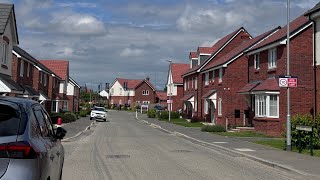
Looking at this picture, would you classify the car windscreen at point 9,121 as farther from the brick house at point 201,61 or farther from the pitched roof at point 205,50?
the pitched roof at point 205,50

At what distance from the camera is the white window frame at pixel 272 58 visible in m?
30.5

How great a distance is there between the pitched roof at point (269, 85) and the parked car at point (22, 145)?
24.5 meters

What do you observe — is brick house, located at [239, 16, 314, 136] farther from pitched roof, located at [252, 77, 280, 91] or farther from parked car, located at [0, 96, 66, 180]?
parked car, located at [0, 96, 66, 180]

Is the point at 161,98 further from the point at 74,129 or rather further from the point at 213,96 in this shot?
the point at 74,129

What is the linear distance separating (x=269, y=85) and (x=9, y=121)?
1022 inches

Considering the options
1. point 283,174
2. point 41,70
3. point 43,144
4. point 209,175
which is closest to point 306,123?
point 283,174

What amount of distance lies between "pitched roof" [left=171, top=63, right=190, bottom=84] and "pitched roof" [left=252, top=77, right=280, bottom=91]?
45.7 metres

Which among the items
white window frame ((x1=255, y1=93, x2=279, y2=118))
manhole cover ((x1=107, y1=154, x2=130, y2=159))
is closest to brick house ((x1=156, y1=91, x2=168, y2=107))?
white window frame ((x1=255, y1=93, x2=279, y2=118))

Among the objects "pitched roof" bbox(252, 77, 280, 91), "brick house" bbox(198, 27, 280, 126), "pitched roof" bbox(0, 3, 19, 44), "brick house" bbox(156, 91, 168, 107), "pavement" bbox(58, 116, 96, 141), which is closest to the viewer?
"pitched roof" bbox(0, 3, 19, 44)

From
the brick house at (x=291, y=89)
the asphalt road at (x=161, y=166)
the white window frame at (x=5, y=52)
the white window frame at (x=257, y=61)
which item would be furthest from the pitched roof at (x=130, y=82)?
the asphalt road at (x=161, y=166)

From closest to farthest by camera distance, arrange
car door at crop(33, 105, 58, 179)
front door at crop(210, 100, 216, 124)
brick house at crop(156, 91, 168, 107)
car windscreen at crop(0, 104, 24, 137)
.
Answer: car windscreen at crop(0, 104, 24, 137) < car door at crop(33, 105, 58, 179) < front door at crop(210, 100, 216, 124) < brick house at crop(156, 91, 168, 107)

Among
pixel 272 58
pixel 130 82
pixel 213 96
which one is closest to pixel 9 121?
pixel 272 58

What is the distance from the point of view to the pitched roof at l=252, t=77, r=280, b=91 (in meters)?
29.0

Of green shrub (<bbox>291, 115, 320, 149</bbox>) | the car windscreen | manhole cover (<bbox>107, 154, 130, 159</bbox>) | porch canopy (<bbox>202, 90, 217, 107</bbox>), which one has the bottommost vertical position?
manhole cover (<bbox>107, 154, 130, 159</bbox>)
